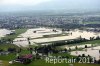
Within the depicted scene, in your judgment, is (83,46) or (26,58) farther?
(83,46)

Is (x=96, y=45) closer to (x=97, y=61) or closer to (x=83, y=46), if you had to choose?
(x=83, y=46)

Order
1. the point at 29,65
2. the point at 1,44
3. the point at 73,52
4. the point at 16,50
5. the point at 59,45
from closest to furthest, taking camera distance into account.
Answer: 1. the point at 29,65
2. the point at 73,52
3. the point at 16,50
4. the point at 59,45
5. the point at 1,44

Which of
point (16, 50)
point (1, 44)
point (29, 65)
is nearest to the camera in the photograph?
point (29, 65)

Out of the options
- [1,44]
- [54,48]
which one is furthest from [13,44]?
[54,48]

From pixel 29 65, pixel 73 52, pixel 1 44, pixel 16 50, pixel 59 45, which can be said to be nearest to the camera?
pixel 29 65

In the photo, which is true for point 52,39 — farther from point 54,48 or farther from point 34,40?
point 54,48

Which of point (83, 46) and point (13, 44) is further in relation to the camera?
point (13, 44)

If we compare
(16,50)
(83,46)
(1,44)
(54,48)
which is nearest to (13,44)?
(1,44)

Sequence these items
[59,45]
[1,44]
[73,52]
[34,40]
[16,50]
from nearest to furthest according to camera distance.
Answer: [73,52]
[16,50]
[59,45]
[1,44]
[34,40]
